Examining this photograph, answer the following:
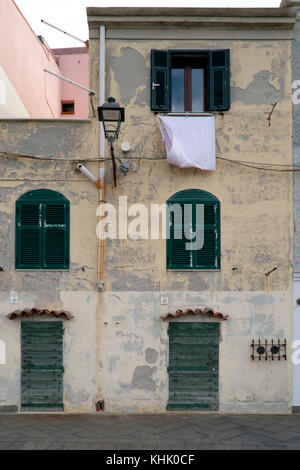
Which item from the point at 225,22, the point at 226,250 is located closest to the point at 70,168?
the point at 226,250

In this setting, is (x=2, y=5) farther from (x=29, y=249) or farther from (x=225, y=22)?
(x=29, y=249)

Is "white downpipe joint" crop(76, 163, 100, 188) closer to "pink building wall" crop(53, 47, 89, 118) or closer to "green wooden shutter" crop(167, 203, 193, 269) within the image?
"green wooden shutter" crop(167, 203, 193, 269)

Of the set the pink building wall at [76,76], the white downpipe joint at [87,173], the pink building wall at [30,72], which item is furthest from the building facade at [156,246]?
the pink building wall at [76,76]

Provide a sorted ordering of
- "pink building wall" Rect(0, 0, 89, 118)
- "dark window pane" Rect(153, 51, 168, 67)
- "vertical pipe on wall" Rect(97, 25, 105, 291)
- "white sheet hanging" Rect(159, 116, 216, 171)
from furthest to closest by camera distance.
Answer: "pink building wall" Rect(0, 0, 89, 118) → "dark window pane" Rect(153, 51, 168, 67) → "vertical pipe on wall" Rect(97, 25, 105, 291) → "white sheet hanging" Rect(159, 116, 216, 171)

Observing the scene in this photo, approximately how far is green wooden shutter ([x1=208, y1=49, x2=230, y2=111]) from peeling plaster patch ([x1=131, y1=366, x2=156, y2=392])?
594 centimetres

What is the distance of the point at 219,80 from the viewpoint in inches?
413

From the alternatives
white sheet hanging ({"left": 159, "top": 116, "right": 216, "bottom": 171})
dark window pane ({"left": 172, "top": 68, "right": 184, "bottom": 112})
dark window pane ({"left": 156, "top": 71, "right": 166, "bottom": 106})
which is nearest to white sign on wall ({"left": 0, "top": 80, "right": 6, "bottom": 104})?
dark window pane ({"left": 156, "top": 71, "right": 166, "bottom": 106})

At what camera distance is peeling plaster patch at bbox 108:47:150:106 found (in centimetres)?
1052

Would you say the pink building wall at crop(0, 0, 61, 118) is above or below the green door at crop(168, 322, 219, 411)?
above

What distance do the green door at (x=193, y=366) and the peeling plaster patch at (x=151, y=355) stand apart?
1.08 ft

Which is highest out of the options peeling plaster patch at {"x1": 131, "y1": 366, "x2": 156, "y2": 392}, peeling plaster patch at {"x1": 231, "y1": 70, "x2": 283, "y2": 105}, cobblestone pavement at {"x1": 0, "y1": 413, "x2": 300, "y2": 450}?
peeling plaster patch at {"x1": 231, "y1": 70, "x2": 283, "y2": 105}

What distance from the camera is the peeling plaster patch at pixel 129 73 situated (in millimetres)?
10523

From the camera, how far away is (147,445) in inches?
327

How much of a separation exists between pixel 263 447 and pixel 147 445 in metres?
2.04
